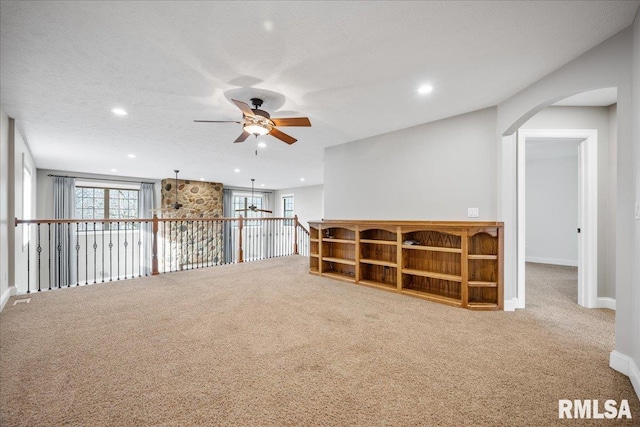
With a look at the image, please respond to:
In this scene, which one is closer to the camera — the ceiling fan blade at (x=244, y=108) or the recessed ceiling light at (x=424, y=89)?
the ceiling fan blade at (x=244, y=108)

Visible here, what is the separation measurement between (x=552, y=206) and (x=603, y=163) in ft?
11.9

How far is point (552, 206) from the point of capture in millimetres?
6363

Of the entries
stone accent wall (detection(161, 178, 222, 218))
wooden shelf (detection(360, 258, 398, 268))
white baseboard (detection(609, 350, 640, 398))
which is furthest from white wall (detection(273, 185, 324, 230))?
white baseboard (detection(609, 350, 640, 398))

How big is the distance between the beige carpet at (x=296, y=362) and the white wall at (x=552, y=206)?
3627mm

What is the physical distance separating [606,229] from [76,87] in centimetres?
616

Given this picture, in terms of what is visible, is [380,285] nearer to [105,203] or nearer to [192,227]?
[192,227]

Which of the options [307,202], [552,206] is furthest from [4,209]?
[552,206]

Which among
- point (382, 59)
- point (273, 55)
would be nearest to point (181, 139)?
point (273, 55)

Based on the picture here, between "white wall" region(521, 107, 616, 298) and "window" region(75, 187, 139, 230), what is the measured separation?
1012 centimetres

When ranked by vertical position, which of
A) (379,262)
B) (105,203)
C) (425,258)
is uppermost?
(105,203)

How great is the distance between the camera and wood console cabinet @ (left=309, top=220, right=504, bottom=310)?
3223mm

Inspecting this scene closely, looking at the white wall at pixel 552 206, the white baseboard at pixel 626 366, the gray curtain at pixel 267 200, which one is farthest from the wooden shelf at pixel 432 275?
the gray curtain at pixel 267 200

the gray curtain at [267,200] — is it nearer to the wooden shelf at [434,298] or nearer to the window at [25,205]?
the window at [25,205]

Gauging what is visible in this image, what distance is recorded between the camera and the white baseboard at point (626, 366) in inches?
66.3
